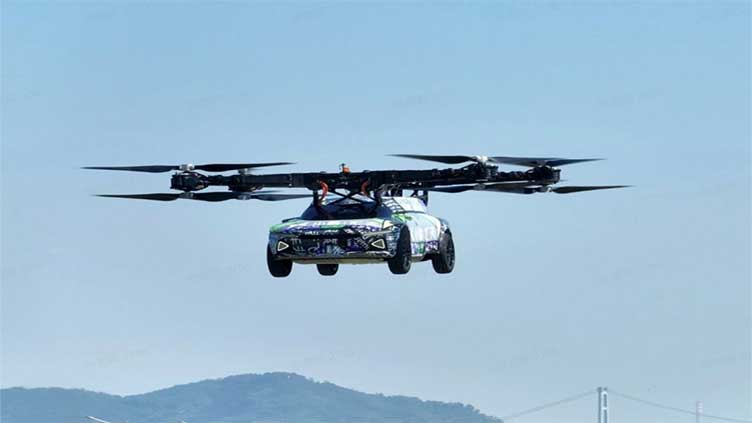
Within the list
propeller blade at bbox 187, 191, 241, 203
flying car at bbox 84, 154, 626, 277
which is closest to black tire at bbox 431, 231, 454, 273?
flying car at bbox 84, 154, 626, 277

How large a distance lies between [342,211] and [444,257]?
437 centimetres

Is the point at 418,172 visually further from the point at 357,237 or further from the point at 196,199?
the point at 196,199

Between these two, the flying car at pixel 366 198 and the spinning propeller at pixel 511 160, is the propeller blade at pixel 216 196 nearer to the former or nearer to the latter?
the flying car at pixel 366 198

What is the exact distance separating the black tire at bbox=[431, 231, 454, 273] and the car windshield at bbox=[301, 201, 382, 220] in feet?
11.5

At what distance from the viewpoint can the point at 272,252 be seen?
57281mm

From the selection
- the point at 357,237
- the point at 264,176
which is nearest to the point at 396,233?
the point at 357,237

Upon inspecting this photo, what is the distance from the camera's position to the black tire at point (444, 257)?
6088cm

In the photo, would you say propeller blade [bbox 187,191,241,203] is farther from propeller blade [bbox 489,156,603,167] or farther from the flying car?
propeller blade [bbox 489,156,603,167]

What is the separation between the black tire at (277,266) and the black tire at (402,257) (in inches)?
141

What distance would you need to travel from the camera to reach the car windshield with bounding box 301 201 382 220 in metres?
58.4

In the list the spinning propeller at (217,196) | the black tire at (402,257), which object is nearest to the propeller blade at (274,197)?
the spinning propeller at (217,196)

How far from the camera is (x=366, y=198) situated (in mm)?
59125

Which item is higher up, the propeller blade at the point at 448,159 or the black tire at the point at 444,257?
the propeller blade at the point at 448,159

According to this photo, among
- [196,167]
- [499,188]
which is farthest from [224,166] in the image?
[499,188]
